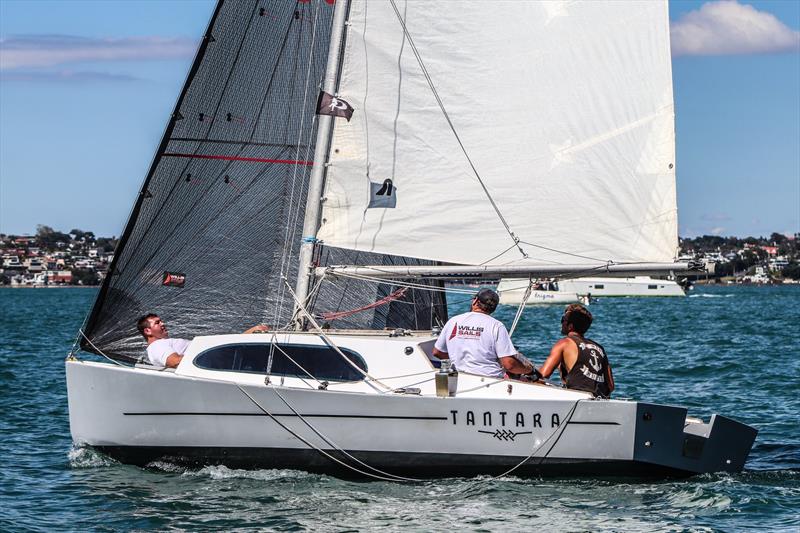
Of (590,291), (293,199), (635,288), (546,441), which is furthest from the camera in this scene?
(635,288)

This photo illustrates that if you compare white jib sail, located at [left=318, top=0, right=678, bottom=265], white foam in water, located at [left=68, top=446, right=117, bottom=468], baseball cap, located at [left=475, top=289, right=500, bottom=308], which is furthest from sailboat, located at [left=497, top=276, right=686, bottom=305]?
baseball cap, located at [left=475, top=289, right=500, bottom=308]

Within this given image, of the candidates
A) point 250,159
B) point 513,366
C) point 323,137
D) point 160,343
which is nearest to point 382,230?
point 323,137

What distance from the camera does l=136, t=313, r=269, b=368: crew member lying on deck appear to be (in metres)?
14.0

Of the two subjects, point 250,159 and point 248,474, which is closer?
point 248,474

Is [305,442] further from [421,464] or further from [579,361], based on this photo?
[579,361]

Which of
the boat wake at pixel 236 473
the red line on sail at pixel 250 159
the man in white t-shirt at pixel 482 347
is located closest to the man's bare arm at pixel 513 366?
the man in white t-shirt at pixel 482 347

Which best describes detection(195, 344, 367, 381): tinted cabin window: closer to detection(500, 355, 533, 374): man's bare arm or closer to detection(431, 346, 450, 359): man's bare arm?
detection(431, 346, 450, 359): man's bare arm

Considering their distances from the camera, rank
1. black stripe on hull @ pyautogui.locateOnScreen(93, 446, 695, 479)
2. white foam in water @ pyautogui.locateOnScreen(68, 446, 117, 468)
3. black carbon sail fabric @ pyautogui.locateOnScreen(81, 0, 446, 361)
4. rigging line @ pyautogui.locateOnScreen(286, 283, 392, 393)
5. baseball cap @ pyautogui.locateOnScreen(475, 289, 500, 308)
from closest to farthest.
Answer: black stripe on hull @ pyautogui.locateOnScreen(93, 446, 695, 479) → rigging line @ pyautogui.locateOnScreen(286, 283, 392, 393) → baseball cap @ pyautogui.locateOnScreen(475, 289, 500, 308) → white foam in water @ pyautogui.locateOnScreen(68, 446, 117, 468) → black carbon sail fabric @ pyautogui.locateOnScreen(81, 0, 446, 361)

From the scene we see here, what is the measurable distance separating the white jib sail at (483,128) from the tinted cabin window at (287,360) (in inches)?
61.8

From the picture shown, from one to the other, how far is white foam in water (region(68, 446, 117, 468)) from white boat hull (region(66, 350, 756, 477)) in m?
0.62

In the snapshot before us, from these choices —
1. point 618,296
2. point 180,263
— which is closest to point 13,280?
point 618,296

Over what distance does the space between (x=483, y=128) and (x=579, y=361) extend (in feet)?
10.1

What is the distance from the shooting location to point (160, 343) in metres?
14.2

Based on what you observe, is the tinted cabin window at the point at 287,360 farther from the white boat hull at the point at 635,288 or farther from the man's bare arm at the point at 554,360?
the white boat hull at the point at 635,288
